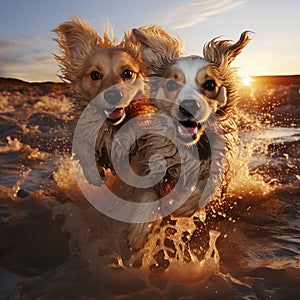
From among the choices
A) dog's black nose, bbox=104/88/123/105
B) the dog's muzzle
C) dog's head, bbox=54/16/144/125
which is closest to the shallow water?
dog's head, bbox=54/16/144/125

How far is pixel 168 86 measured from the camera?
4102 mm

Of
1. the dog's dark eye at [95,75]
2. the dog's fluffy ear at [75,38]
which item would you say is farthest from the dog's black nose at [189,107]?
the dog's fluffy ear at [75,38]

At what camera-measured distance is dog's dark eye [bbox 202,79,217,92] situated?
4027 mm

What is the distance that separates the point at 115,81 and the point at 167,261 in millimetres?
1749

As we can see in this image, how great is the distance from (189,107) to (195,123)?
0.23 meters

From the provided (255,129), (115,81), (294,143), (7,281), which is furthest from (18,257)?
(255,129)

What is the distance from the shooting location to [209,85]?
407 cm

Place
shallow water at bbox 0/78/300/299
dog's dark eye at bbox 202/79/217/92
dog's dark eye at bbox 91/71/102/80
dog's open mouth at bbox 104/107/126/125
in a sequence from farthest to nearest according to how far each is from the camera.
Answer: dog's dark eye at bbox 91/71/102/80 → dog's open mouth at bbox 104/107/126/125 → dog's dark eye at bbox 202/79/217/92 → shallow water at bbox 0/78/300/299

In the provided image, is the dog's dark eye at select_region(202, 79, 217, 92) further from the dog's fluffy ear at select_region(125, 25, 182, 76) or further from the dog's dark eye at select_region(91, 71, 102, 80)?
the dog's dark eye at select_region(91, 71, 102, 80)

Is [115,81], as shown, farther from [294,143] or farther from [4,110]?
[4,110]

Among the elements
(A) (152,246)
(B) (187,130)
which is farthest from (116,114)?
(A) (152,246)

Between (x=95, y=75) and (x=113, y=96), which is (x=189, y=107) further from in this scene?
(x=95, y=75)

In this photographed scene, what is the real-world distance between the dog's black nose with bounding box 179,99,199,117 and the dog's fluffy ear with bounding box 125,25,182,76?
2.16ft

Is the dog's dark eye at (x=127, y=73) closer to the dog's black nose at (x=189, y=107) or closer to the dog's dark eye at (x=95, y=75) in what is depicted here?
the dog's dark eye at (x=95, y=75)
